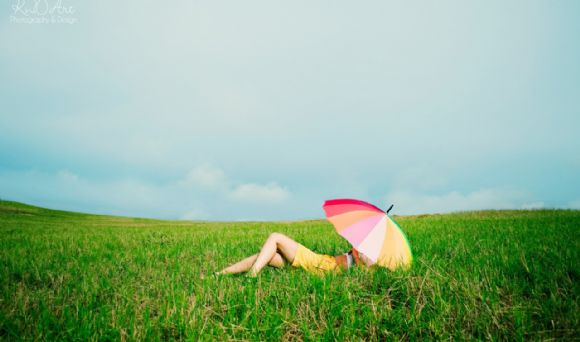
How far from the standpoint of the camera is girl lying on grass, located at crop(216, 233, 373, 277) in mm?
5309

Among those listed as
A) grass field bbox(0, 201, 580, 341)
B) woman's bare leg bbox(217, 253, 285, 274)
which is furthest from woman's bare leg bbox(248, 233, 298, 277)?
grass field bbox(0, 201, 580, 341)

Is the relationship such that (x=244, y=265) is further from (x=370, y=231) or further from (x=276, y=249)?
(x=370, y=231)

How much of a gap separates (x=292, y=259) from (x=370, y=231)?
1480mm

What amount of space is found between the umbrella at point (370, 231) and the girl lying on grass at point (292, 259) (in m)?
0.40

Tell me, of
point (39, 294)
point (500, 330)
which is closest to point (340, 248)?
point (500, 330)

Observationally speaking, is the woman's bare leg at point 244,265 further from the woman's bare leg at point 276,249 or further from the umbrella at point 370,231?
the umbrella at point 370,231

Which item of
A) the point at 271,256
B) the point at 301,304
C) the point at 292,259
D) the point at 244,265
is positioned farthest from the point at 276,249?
the point at 301,304

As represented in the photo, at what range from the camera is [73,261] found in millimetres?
6805

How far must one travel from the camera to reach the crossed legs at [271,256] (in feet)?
17.2

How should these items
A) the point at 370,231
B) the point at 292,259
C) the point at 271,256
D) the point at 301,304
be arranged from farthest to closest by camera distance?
the point at 292,259, the point at 271,256, the point at 370,231, the point at 301,304

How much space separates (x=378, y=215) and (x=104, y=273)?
4.98m

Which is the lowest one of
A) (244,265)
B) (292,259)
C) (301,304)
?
(301,304)

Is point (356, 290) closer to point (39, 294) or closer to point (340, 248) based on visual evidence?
point (340, 248)

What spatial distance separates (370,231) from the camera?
16.6 feet
